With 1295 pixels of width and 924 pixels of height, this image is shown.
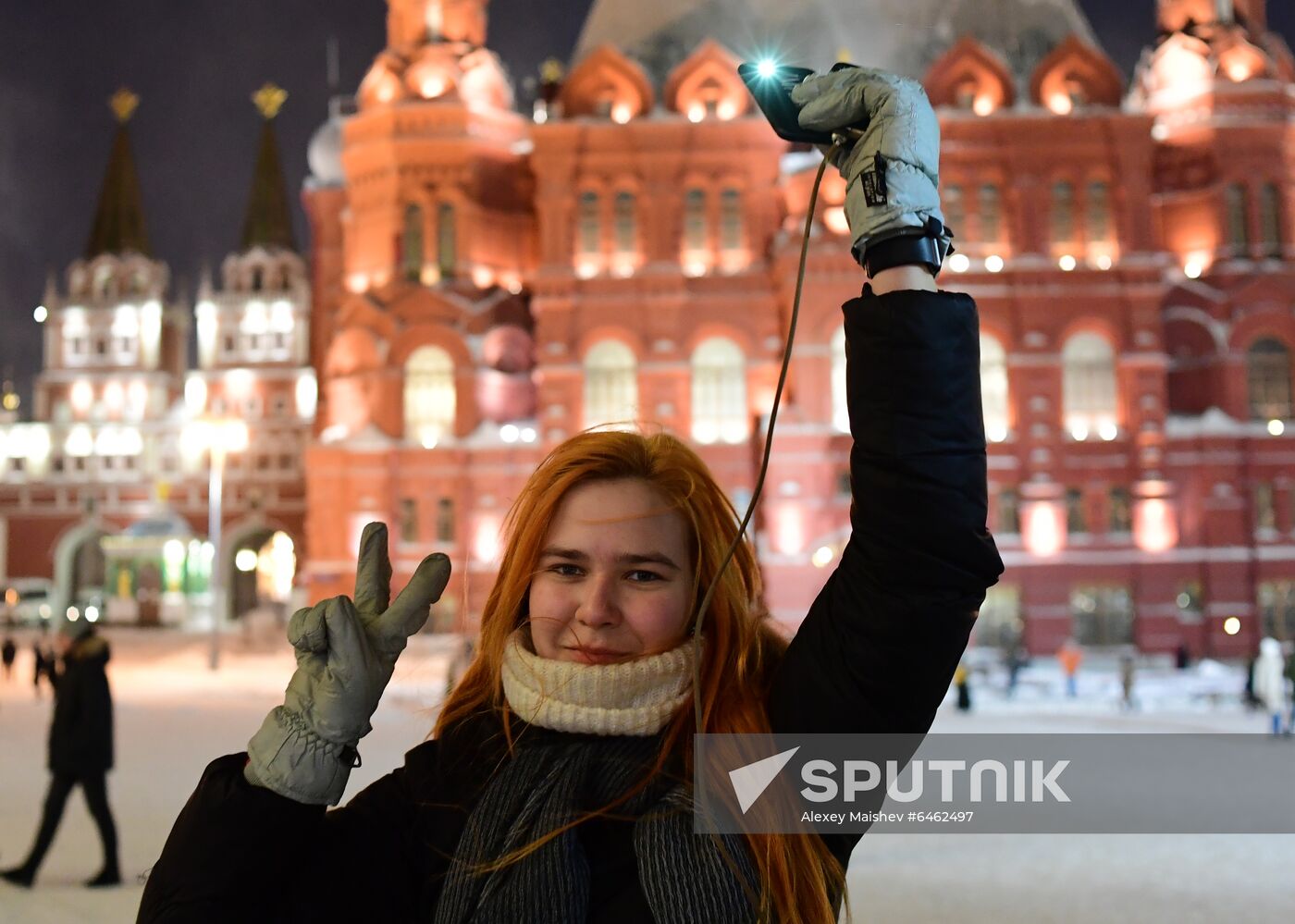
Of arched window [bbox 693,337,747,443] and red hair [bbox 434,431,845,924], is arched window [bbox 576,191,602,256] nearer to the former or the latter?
Answer: arched window [bbox 693,337,747,443]

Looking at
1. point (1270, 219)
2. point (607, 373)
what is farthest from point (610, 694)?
point (1270, 219)

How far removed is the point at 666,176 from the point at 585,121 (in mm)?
2818

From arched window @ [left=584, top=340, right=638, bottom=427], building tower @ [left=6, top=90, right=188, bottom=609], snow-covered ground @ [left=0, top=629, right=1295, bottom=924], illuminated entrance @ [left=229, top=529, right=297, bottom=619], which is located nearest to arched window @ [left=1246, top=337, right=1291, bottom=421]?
snow-covered ground @ [left=0, top=629, right=1295, bottom=924]

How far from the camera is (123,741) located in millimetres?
14008

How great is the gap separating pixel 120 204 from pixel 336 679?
195ft

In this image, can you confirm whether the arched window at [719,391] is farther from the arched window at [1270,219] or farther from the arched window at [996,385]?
the arched window at [1270,219]

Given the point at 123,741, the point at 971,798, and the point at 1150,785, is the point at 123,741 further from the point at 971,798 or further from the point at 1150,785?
the point at 971,798

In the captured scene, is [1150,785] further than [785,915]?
Yes

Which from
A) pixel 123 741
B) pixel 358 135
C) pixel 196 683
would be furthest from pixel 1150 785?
pixel 358 135

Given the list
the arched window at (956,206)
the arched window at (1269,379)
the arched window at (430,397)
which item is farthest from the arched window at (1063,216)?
the arched window at (430,397)

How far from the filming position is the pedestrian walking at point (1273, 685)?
14.9 metres

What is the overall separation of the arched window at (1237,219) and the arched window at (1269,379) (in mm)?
2999

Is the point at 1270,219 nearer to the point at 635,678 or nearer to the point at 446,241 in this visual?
the point at 446,241

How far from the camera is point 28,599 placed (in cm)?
4547
